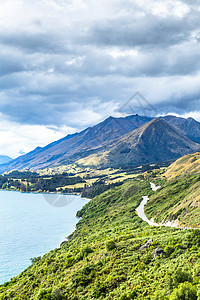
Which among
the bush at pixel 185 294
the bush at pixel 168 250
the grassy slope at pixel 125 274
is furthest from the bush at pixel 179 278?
the bush at pixel 168 250

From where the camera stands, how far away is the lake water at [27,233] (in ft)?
262

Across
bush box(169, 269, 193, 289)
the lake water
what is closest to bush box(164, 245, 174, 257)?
bush box(169, 269, 193, 289)

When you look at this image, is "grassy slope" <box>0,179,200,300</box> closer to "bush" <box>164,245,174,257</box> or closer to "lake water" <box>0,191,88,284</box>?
"bush" <box>164,245,174,257</box>

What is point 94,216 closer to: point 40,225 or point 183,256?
point 40,225

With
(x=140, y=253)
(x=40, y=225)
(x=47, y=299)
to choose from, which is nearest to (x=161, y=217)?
(x=140, y=253)

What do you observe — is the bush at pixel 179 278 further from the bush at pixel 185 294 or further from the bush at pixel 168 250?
the bush at pixel 168 250

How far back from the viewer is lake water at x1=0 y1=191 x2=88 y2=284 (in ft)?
262

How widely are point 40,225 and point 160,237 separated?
355 ft

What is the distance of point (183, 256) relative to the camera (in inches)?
1168

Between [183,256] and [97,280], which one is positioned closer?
[183,256]

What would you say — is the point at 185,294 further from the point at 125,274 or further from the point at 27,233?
the point at 27,233

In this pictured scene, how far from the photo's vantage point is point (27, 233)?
114 metres

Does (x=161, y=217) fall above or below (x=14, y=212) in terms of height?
below

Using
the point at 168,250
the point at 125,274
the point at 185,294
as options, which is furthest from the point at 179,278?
the point at 125,274
